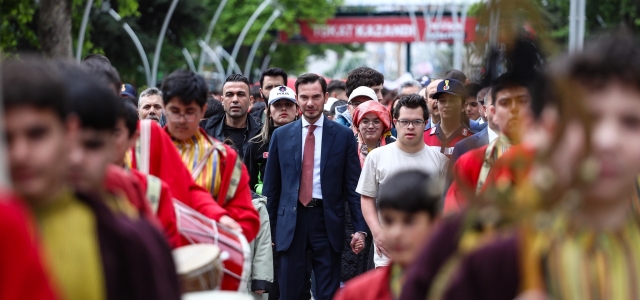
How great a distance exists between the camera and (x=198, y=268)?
13.0ft

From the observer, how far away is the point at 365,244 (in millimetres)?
8906

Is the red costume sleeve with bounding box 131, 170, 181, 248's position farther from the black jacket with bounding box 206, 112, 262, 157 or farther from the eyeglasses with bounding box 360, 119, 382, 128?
the black jacket with bounding box 206, 112, 262, 157

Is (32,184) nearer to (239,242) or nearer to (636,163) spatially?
(636,163)

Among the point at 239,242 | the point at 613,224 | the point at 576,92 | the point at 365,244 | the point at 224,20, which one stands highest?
the point at 224,20

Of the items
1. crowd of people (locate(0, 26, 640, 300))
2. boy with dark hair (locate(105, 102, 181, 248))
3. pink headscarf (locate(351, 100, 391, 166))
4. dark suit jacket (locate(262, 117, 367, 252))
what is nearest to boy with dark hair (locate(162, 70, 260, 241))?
boy with dark hair (locate(105, 102, 181, 248))

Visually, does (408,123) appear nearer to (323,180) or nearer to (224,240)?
(323,180)

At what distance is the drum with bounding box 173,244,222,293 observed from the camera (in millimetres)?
3916

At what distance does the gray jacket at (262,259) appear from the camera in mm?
7605

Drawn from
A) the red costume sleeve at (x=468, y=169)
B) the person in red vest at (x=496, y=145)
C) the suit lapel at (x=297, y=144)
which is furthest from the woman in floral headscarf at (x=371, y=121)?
the red costume sleeve at (x=468, y=169)

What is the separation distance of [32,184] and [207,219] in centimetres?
253

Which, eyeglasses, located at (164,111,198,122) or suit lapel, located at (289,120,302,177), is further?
suit lapel, located at (289,120,302,177)

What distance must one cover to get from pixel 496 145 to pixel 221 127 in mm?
6194

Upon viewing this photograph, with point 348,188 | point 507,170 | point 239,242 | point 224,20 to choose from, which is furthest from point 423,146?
point 224,20

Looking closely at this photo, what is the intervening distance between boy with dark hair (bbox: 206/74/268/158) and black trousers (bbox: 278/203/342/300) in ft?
4.83
